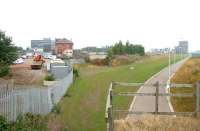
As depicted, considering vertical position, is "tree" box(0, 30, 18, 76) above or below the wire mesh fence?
above

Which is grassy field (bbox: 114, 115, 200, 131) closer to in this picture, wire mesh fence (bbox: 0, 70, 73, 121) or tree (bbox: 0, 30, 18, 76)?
wire mesh fence (bbox: 0, 70, 73, 121)

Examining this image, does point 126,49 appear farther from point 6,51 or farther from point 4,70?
point 4,70

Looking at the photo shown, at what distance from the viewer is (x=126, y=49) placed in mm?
152625

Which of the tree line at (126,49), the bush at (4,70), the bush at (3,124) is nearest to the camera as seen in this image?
the bush at (3,124)

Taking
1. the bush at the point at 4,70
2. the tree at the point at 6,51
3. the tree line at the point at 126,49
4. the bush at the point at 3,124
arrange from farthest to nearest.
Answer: the tree line at the point at 126,49
the tree at the point at 6,51
the bush at the point at 4,70
the bush at the point at 3,124

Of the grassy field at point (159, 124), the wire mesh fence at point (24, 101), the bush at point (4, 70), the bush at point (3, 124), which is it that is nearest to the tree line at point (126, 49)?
the bush at point (4, 70)

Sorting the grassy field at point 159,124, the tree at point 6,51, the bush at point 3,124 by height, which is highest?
the tree at point 6,51

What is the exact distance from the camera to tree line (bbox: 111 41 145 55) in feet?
473

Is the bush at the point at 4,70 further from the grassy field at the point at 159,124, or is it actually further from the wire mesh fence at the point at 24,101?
the grassy field at the point at 159,124

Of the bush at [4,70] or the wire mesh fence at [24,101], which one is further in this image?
the bush at [4,70]

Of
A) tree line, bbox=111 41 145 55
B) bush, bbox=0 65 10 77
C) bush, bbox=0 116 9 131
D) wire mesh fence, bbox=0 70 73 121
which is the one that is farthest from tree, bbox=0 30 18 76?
tree line, bbox=111 41 145 55

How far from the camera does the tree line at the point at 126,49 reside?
144 meters

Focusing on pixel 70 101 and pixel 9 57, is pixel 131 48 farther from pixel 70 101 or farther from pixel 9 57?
pixel 70 101

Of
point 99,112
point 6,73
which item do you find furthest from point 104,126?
point 6,73
